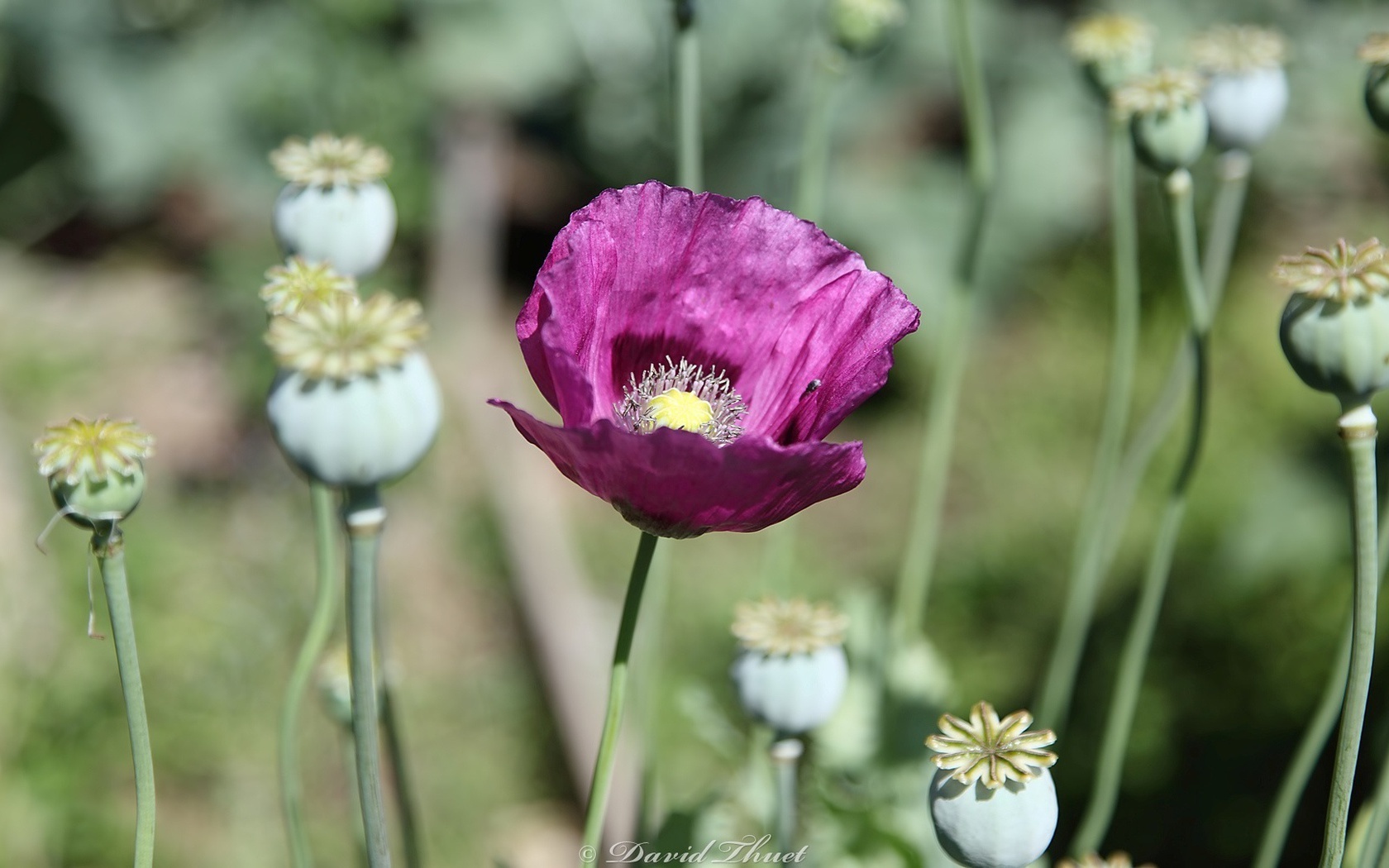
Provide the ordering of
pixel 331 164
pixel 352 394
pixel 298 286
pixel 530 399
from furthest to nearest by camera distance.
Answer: pixel 530 399, pixel 331 164, pixel 298 286, pixel 352 394

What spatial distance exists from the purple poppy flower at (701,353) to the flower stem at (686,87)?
0.28 feet

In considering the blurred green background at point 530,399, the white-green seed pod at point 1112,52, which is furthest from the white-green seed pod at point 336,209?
the blurred green background at point 530,399

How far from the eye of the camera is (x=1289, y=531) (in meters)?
1.50

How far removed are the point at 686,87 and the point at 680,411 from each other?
7.6 inches

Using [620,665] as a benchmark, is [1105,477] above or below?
above

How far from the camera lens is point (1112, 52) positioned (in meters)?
0.81

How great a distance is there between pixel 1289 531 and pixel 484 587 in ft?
3.28

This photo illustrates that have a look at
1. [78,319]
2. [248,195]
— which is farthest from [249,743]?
[248,195]

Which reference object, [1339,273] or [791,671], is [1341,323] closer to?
[1339,273]

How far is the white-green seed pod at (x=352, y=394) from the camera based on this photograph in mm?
411

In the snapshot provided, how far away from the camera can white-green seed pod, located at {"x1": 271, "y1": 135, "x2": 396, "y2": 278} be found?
0.61 meters

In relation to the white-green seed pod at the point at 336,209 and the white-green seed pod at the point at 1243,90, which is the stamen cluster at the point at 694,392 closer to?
the white-green seed pod at the point at 336,209

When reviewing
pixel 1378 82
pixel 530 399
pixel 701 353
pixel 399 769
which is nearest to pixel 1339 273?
pixel 1378 82

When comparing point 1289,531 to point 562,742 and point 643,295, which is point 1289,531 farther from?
point 643,295
